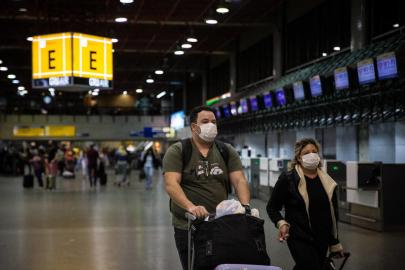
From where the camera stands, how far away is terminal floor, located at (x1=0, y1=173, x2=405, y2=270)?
29.1 feet

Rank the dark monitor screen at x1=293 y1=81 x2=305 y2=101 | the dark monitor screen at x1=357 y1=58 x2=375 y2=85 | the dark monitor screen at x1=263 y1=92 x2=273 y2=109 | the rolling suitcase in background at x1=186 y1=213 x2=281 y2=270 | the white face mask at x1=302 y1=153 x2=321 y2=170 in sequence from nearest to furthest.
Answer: the rolling suitcase in background at x1=186 y1=213 x2=281 y2=270, the white face mask at x1=302 y1=153 x2=321 y2=170, the dark monitor screen at x1=357 y1=58 x2=375 y2=85, the dark monitor screen at x1=293 y1=81 x2=305 y2=101, the dark monitor screen at x1=263 y1=92 x2=273 y2=109

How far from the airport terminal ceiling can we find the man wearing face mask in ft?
43.4

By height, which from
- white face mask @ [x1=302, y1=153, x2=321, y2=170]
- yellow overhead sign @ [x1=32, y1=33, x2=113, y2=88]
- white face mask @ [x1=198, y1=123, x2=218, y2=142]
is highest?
yellow overhead sign @ [x1=32, y1=33, x2=113, y2=88]

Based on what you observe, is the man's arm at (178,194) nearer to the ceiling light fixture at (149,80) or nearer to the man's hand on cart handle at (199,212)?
the man's hand on cart handle at (199,212)

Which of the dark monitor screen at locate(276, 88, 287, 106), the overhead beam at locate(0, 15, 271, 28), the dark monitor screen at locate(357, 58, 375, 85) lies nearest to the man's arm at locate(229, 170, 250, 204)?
the dark monitor screen at locate(357, 58, 375, 85)

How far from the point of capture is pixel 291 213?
5.20m

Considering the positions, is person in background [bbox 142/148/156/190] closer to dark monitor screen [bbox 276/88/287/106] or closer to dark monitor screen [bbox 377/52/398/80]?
dark monitor screen [bbox 276/88/287/106]

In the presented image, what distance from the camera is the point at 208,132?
4711mm

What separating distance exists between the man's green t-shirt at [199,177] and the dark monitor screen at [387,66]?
10.2 metres

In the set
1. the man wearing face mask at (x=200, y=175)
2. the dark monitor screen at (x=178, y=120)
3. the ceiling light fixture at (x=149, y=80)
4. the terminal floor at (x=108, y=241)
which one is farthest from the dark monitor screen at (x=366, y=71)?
the dark monitor screen at (x=178, y=120)

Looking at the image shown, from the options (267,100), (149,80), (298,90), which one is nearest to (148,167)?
(267,100)

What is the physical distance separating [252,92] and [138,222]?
46.5 feet

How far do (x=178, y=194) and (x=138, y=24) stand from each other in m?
20.5

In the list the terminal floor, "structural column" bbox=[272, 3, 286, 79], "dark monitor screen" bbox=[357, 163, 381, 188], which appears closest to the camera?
the terminal floor
